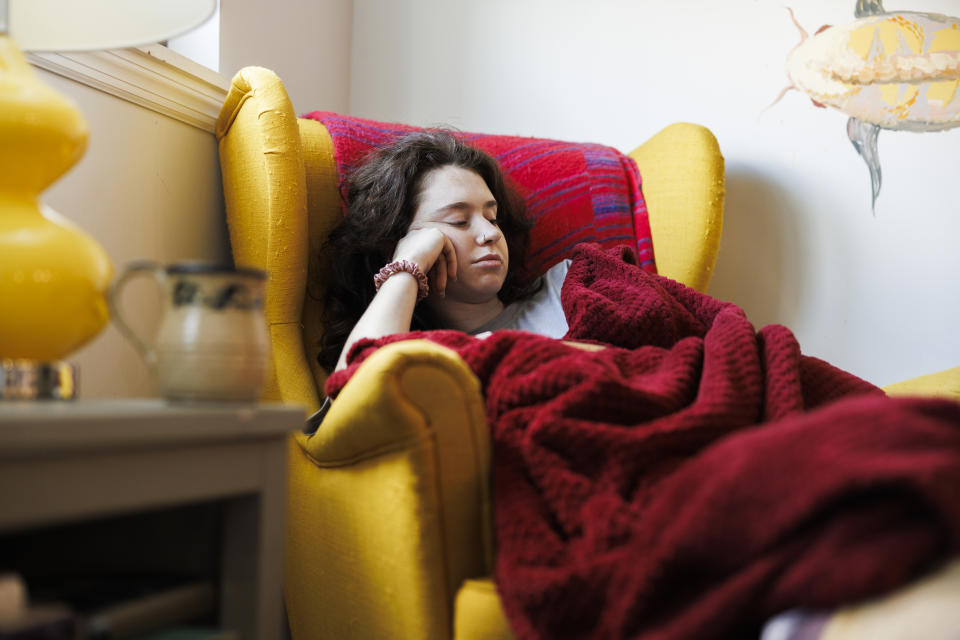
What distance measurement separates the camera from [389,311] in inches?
49.1

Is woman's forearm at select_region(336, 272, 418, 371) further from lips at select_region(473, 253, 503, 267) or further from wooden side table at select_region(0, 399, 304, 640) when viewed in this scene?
wooden side table at select_region(0, 399, 304, 640)

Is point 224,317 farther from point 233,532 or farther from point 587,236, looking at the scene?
point 587,236

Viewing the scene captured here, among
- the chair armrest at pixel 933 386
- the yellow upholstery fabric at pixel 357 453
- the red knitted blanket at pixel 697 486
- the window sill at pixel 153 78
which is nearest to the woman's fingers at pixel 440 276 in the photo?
the yellow upholstery fabric at pixel 357 453

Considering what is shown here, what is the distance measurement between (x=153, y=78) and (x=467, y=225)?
0.59m

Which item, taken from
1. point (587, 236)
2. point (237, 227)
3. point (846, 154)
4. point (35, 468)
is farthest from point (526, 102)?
point (35, 468)

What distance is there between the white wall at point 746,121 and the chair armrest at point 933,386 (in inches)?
5.5

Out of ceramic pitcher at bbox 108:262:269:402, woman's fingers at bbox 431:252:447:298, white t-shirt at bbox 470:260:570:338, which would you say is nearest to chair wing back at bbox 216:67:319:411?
woman's fingers at bbox 431:252:447:298

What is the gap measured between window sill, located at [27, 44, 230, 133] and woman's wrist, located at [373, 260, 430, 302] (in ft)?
1.54

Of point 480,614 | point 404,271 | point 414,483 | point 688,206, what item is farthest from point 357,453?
point 688,206

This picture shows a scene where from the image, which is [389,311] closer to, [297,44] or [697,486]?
[697,486]

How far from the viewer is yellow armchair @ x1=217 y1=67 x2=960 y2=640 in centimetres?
82

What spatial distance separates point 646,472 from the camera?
32.3 inches

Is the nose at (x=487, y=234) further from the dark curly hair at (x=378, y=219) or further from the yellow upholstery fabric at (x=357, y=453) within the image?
the yellow upholstery fabric at (x=357, y=453)

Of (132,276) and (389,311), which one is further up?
(132,276)
